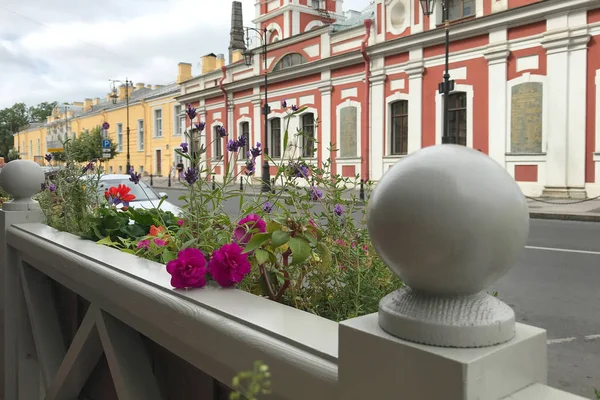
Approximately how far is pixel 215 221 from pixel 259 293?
372 millimetres

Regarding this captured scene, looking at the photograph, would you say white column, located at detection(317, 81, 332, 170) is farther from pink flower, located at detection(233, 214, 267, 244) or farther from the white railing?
the white railing

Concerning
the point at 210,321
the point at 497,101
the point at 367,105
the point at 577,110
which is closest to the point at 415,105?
the point at 367,105

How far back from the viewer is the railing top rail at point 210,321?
2.87 ft

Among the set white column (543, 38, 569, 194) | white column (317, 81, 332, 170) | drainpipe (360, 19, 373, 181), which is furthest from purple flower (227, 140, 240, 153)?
white column (317, 81, 332, 170)

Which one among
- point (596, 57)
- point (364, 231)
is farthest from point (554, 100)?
point (364, 231)

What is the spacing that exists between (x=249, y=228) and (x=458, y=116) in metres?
18.4

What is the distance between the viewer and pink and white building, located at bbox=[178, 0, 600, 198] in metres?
15.7

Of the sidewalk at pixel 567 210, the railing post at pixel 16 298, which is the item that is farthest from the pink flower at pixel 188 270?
the sidewalk at pixel 567 210

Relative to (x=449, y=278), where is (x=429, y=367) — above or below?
below

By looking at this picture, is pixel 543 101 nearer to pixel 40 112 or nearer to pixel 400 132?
pixel 400 132

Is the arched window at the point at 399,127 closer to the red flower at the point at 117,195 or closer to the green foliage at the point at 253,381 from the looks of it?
the red flower at the point at 117,195

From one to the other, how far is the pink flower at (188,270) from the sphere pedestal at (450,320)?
670mm

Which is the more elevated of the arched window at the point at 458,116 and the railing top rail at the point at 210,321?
the arched window at the point at 458,116

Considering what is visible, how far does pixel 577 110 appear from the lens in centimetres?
1571
